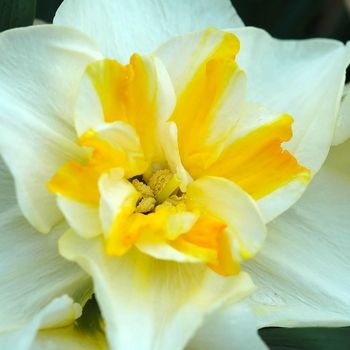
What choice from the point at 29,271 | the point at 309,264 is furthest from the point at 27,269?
the point at 309,264

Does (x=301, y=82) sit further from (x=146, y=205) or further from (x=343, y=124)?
(x=146, y=205)

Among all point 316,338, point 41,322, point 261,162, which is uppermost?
point 261,162

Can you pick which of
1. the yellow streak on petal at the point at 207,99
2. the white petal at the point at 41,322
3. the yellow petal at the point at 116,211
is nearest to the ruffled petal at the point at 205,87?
the yellow streak on petal at the point at 207,99

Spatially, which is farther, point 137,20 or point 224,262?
point 137,20

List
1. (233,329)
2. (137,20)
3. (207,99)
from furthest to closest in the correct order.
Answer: (137,20) → (207,99) → (233,329)

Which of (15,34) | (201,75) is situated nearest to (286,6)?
(201,75)

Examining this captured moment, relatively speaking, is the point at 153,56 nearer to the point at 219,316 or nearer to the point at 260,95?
the point at 260,95

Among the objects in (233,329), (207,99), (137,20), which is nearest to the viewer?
(233,329)
